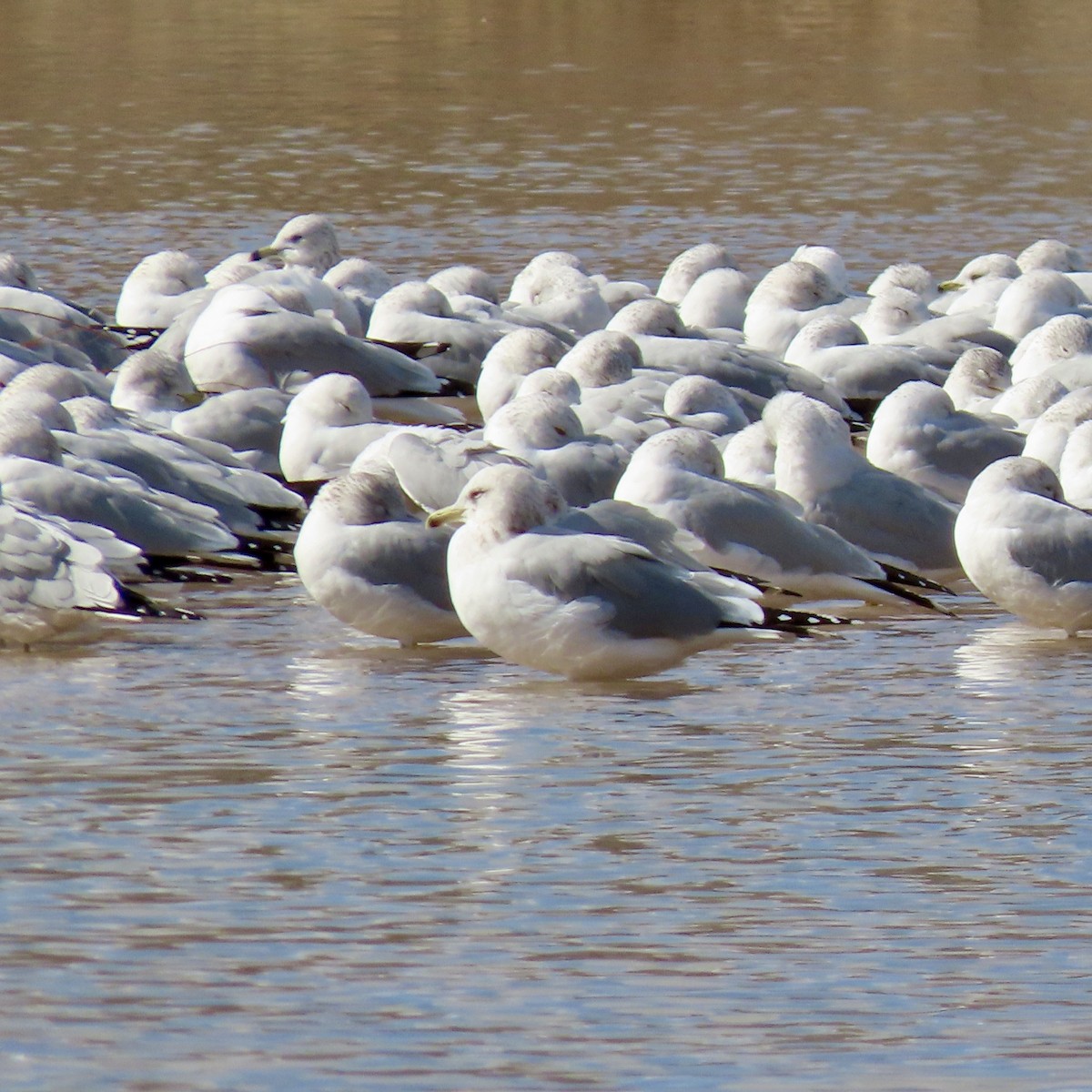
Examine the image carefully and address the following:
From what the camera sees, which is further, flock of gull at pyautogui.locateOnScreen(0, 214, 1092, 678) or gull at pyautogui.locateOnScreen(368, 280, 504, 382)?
gull at pyautogui.locateOnScreen(368, 280, 504, 382)

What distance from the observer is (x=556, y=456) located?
27.8 feet

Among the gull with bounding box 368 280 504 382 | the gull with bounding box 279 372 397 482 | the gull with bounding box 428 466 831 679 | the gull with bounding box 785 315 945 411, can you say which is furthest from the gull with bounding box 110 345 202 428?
the gull with bounding box 428 466 831 679

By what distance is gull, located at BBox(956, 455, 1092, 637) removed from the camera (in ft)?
23.9

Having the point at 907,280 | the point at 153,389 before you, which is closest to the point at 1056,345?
the point at 907,280

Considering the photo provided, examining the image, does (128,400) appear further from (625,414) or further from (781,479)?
(781,479)

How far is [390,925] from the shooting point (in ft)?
15.8

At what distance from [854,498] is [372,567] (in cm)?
182

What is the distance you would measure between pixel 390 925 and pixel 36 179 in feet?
48.0

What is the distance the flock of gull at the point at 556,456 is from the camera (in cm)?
688

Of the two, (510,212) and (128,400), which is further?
(510,212)

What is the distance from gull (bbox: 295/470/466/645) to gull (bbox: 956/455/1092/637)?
1.41 meters

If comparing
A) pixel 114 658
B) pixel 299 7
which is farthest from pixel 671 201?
pixel 299 7

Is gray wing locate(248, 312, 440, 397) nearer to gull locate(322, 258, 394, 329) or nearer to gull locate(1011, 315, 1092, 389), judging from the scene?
gull locate(322, 258, 394, 329)

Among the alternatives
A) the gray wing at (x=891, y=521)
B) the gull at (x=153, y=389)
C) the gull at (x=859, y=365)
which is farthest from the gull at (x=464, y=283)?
the gray wing at (x=891, y=521)
